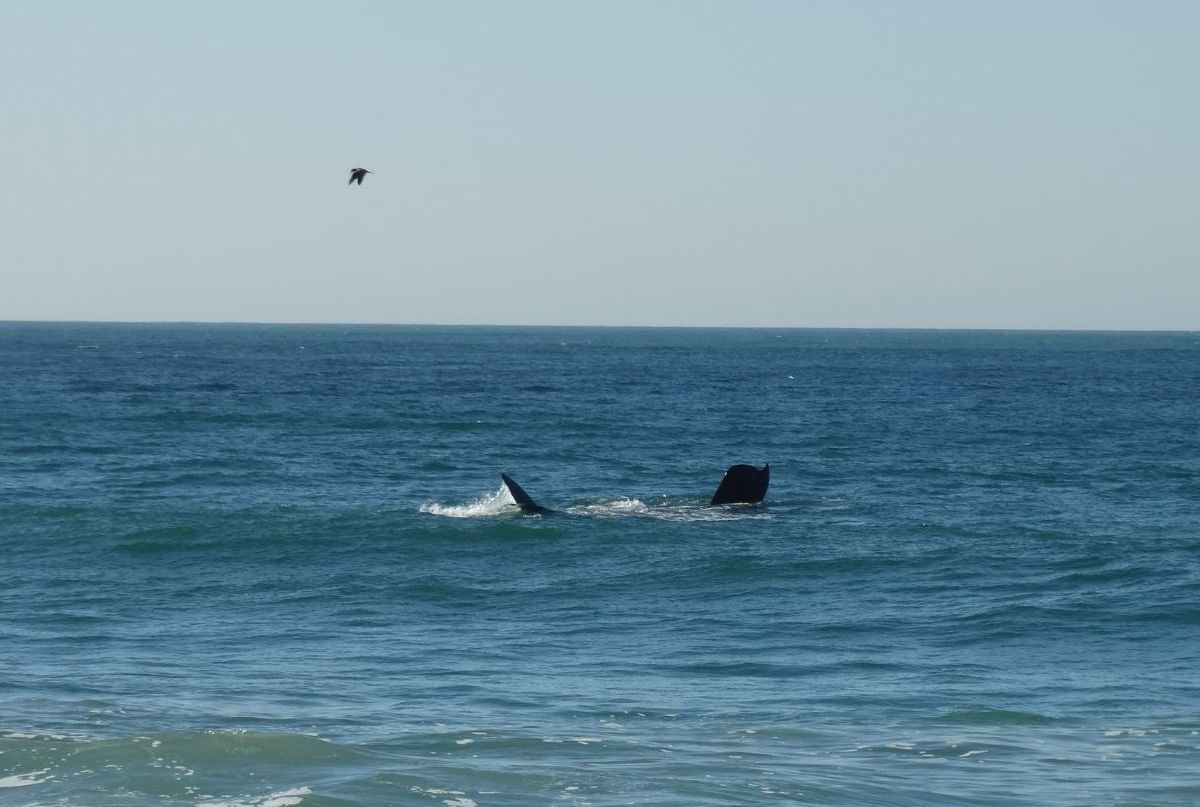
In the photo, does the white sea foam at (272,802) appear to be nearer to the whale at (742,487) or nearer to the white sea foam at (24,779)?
the white sea foam at (24,779)

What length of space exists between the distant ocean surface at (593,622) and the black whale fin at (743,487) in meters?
0.42

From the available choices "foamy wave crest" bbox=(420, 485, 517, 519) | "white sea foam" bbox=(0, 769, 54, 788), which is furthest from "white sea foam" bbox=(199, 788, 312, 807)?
"foamy wave crest" bbox=(420, 485, 517, 519)

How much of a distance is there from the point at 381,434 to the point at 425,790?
37793 mm

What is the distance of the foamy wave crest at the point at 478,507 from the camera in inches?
1118

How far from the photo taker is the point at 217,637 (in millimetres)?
18438

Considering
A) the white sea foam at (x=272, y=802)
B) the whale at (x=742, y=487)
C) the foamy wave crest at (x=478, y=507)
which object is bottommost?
the white sea foam at (x=272, y=802)

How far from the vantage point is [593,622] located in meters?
19.7

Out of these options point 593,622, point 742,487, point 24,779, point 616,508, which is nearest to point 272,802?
point 24,779

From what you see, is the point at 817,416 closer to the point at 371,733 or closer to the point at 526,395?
the point at 526,395

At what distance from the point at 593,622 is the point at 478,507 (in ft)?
33.8

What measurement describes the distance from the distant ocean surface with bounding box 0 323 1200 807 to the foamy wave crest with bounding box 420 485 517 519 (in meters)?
0.17

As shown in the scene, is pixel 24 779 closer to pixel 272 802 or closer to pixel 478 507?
pixel 272 802

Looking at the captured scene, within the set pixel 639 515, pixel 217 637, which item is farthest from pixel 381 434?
pixel 217 637

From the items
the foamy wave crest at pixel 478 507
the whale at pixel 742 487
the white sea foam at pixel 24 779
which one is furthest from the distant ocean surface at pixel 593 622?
the whale at pixel 742 487
